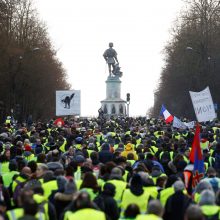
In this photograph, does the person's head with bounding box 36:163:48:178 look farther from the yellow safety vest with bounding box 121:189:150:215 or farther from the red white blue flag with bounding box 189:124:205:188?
the red white blue flag with bounding box 189:124:205:188

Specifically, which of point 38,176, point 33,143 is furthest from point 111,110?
point 38,176

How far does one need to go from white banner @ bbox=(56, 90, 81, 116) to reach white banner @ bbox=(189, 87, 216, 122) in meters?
9.67

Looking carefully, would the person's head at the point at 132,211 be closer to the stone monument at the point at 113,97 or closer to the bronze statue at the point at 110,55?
the bronze statue at the point at 110,55

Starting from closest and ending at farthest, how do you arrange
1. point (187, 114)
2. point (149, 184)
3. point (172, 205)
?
point (172, 205) < point (149, 184) < point (187, 114)

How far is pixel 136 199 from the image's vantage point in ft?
37.0

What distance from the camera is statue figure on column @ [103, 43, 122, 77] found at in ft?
226

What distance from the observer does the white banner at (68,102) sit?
32750 mm

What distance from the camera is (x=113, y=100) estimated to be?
7262cm

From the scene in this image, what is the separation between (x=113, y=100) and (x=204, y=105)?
160 ft

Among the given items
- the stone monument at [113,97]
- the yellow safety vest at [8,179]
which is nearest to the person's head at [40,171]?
the yellow safety vest at [8,179]

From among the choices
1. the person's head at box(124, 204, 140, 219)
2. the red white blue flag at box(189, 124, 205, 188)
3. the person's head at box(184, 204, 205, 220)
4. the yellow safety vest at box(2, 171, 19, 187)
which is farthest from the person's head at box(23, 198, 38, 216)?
the red white blue flag at box(189, 124, 205, 188)

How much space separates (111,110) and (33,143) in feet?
167

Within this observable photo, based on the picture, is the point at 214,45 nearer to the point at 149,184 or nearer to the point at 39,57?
the point at 39,57

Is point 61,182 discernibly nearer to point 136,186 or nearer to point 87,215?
point 136,186
